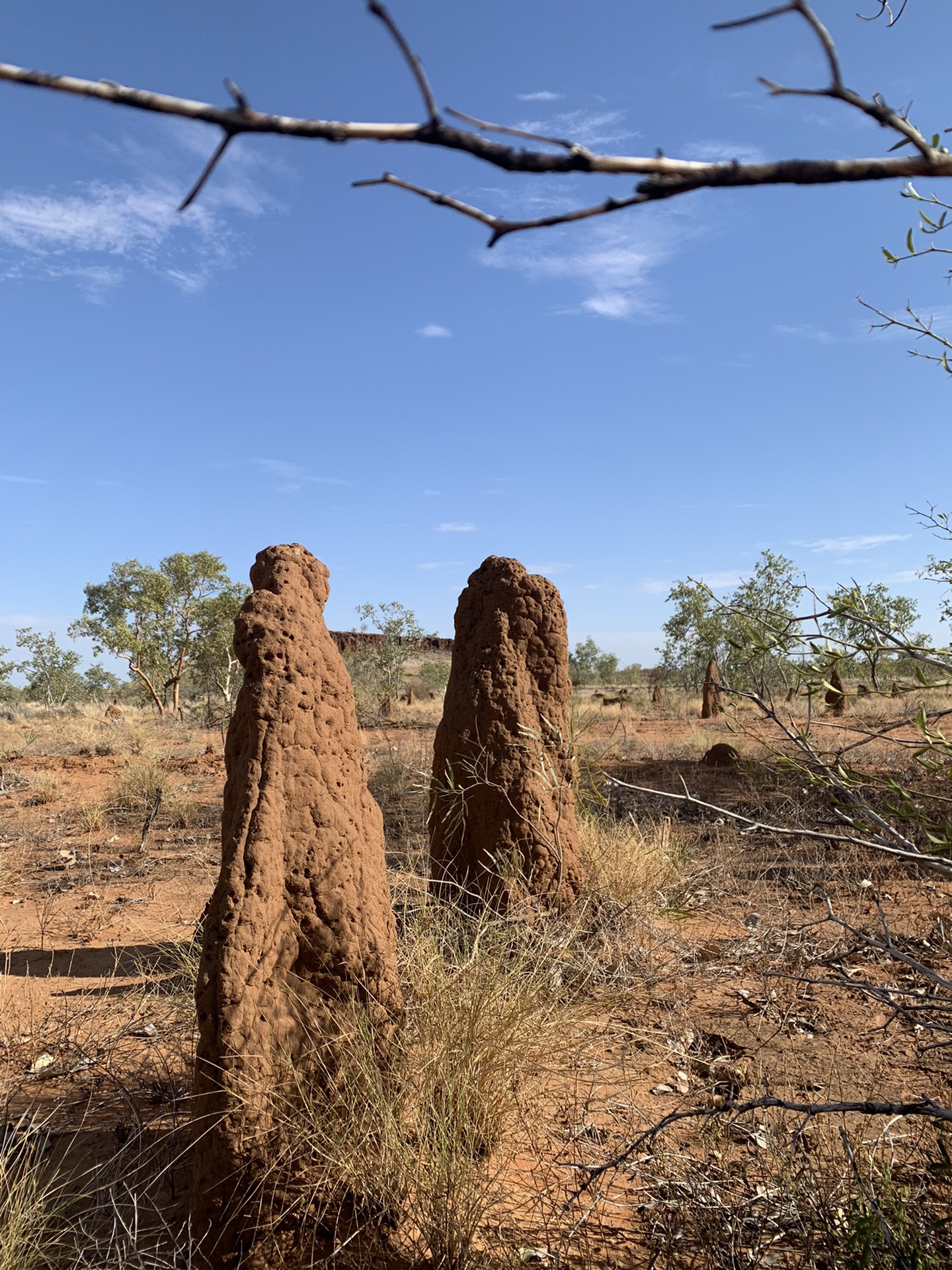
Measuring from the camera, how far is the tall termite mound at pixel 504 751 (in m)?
4.57

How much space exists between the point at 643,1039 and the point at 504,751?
5.92 feet

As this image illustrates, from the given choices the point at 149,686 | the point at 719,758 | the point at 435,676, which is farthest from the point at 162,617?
the point at 719,758

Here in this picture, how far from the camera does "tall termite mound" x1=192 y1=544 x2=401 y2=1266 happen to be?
2.27m

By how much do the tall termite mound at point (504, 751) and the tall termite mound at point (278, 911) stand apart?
1605 mm

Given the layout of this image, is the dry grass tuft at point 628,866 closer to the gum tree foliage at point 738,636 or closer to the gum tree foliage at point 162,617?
the gum tree foliage at point 738,636

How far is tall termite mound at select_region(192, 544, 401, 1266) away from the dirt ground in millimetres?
300

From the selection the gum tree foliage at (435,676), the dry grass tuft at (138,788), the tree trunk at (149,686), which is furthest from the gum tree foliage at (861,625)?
the gum tree foliage at (435,676)

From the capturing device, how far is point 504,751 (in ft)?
15.3

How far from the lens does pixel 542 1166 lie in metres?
2.60

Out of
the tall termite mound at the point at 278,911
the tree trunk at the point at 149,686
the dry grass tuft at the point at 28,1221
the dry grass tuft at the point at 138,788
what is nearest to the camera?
the dry grass tuft at the point at 28,1221

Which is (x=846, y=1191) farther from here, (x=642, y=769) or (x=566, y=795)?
(x=642, y=769)

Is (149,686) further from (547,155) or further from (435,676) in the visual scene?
(547,155)

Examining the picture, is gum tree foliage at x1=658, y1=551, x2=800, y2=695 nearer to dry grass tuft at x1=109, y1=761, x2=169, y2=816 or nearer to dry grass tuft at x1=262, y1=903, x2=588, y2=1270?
dry grass tuft at x1=262, y1=903, x2=588, y2=1270

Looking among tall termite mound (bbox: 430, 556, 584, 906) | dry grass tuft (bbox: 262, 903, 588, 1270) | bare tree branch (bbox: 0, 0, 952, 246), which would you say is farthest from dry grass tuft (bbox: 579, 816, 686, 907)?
bare tree branch (bbox: 0, 0, 952, 246)
